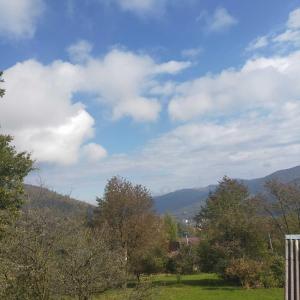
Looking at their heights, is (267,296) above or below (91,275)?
below

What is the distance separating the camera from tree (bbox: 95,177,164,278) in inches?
1928

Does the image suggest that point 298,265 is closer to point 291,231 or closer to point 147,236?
point 147,236

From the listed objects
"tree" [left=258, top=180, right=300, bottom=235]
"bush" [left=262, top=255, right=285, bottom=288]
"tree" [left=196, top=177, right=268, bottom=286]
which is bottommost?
"bush" [left=262, top=255, right=285, bottom=288]

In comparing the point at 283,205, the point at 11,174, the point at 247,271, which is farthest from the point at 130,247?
the point at 283,205

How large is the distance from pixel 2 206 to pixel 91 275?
49.1 ft

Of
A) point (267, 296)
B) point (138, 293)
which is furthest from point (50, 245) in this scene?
point (267, 296)

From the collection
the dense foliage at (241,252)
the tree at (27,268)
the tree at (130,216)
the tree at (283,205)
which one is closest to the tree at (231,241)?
the dense foliage at (241,252)

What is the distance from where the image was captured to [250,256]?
1796 inches

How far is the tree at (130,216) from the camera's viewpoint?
49.0 meters

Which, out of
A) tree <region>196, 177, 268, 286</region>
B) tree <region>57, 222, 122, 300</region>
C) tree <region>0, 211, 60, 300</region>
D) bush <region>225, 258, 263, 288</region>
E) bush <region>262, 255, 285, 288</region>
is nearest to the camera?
tree <region>0, 211, 60, 300</region>

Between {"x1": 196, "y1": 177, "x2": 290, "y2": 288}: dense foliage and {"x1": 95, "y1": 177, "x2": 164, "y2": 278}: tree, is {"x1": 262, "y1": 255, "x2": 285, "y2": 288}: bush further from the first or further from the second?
{"x1": 95, "y1": 177, "x2": 164, "y2": 278}: tree

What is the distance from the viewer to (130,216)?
49.7m

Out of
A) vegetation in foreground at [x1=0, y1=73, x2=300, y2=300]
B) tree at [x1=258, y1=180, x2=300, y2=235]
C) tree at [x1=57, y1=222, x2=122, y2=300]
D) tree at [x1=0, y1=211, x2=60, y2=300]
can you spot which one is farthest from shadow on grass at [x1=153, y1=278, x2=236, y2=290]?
tree at [x1=0, y1=211, x2=60, y2=300]

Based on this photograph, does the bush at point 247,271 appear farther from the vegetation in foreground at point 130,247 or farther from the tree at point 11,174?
the tree at point 11,174
